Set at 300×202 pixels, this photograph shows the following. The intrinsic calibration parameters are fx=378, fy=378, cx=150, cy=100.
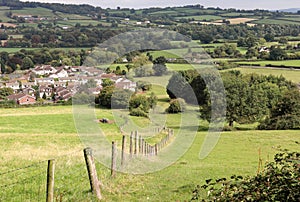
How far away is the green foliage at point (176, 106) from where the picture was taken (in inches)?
2061

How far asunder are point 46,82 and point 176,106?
67081 millimetres

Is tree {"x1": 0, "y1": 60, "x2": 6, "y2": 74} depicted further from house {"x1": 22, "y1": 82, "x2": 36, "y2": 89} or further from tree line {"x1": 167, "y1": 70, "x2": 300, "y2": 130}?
tree line {"x1": 167, "y1": 70, "x2": 300, "y2": 130}

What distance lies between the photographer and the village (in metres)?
79.5

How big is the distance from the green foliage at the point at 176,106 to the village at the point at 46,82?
64.1ft

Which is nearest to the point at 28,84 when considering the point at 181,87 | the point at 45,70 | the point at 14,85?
the point at 14,85

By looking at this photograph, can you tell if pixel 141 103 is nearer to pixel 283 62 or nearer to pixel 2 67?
pixel 283 62

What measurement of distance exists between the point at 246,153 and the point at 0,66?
111m

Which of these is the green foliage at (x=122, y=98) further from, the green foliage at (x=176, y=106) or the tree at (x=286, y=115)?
the tree at (x=286, y=115)

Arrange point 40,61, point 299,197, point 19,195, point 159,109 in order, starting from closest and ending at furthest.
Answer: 1. point 299,197
2. point 19,195
3. point 159,109
4. point 40,61

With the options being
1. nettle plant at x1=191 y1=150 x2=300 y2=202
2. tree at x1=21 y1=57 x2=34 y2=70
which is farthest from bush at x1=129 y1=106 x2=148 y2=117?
tree at x1=21 y1=57 x2=34 y2=70

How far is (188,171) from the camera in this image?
14008mm

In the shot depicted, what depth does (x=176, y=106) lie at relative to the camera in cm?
5322

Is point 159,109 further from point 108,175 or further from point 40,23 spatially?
point 40,23

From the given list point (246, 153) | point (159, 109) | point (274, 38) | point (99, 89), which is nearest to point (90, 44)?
point (274, 38)
